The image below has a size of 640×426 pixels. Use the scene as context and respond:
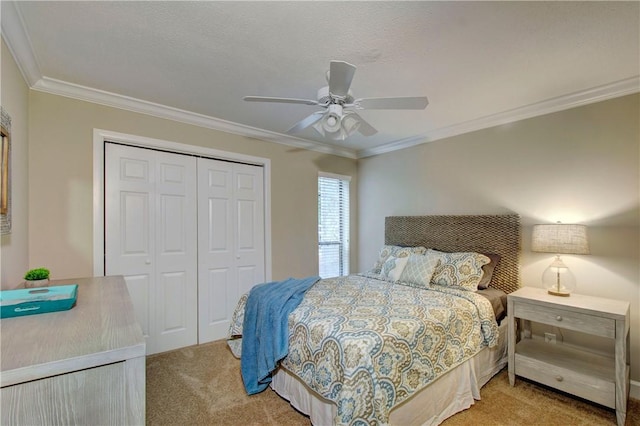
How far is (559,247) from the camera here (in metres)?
2.46

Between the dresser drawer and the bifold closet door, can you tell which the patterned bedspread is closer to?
the dresser drawer

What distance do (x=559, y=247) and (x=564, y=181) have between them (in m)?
0.72

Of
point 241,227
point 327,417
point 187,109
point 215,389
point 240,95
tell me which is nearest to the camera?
point 327,417

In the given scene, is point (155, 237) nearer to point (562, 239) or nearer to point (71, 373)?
point (71, 373)

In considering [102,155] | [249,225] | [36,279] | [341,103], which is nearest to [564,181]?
[341,103]

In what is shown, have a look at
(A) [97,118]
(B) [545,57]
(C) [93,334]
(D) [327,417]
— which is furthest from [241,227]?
(B) [545,57]

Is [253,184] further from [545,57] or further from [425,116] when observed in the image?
[545,57]

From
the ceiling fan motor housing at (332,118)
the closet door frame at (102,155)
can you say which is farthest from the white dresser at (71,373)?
the closet door frame at (102,155)

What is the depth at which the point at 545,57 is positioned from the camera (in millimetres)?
2088

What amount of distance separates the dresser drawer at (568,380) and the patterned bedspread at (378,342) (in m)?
0.38

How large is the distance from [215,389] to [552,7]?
343 centimetres

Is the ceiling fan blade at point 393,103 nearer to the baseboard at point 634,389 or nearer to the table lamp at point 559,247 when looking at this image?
the table lamp at point 559,247

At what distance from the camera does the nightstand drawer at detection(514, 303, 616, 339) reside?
211 centimetres

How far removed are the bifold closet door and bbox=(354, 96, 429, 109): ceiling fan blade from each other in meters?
2.17
